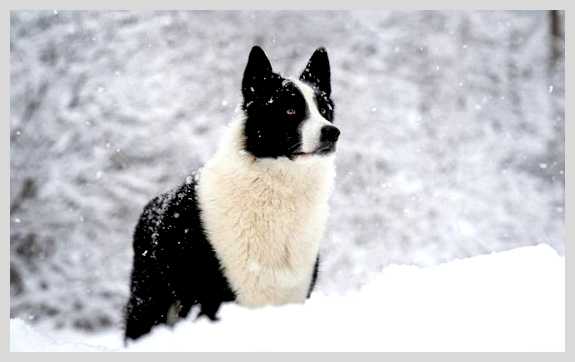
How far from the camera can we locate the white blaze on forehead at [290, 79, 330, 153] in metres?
3.41

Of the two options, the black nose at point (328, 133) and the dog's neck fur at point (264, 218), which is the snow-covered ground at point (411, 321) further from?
the black nose at point (328, 133)

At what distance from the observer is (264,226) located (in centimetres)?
361

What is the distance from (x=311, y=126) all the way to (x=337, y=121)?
6.32m

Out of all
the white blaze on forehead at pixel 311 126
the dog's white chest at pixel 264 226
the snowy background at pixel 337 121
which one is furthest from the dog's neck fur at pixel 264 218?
the snowy background at pixel 337 121

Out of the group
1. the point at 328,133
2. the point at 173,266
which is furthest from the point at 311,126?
the point at 173,266

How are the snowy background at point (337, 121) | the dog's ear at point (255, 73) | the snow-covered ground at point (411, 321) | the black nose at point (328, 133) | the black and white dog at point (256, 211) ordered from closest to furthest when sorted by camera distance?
1. the snow-covered ground at point (411, 321)
2. the black nose at point (328, 133)
3. the black and white dog at point (256, 211)
4. the dog's ear at point (255, 73)
5. the snowy background at point (337, 121)

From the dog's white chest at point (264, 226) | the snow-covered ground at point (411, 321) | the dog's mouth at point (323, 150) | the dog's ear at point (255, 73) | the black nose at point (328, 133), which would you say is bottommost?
the snow-covered ground at point (411, 321)

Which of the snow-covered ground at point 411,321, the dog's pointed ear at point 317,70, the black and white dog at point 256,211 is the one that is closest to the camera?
the snow-covered ground at point 411,321

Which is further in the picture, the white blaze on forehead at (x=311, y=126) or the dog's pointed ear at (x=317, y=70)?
the dog's pointed ear at (x=317, y=70)

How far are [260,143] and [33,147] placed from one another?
4.45 meters

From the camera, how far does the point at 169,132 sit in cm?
920

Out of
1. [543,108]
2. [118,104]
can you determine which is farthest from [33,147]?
[543,108]

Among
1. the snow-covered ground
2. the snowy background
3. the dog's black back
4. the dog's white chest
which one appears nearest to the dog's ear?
the dog's white chest

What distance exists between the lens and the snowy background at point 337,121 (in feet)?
23.6
